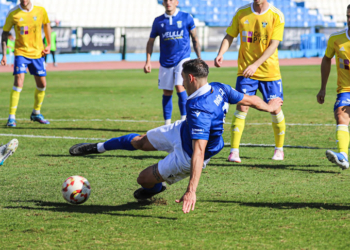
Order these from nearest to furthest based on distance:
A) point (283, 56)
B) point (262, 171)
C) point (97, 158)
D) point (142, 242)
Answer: point (142, 242)
point (262, 171)
point (97, 158)
point (283, 56)

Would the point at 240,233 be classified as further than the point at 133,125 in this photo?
No

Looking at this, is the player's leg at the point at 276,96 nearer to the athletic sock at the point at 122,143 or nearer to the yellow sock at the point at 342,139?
the yellow sock at the point at 342,139

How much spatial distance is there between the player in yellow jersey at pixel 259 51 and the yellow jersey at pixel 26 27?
431 cm

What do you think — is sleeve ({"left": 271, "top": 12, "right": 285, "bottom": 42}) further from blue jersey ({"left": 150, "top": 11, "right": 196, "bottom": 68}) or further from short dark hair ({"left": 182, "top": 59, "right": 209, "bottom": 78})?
short dark hair ({"left": 182, "top": 59, "right": 209, "bottom": 78})

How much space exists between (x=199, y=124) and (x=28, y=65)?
6.38 meters

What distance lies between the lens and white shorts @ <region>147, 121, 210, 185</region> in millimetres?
4184

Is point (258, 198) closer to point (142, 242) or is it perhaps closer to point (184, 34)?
point (142, 242)

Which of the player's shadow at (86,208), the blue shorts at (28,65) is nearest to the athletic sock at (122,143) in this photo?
the player's shadow at (86,208)

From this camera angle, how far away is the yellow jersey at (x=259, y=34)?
6340mm

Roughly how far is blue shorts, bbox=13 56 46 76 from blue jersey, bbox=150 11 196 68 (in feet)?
7.57

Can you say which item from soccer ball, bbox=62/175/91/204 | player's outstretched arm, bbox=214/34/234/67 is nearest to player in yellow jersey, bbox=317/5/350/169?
player's outstretched arm, bbox=214/34/234/67

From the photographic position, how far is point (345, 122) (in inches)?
212

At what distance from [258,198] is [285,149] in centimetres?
256

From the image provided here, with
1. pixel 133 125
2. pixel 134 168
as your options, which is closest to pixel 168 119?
pixel 133 125
